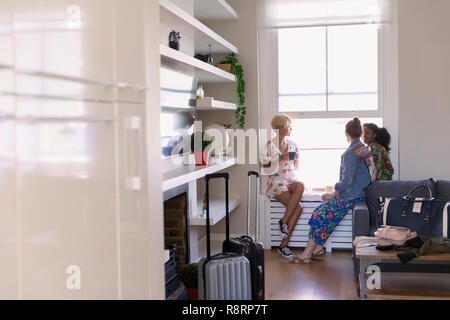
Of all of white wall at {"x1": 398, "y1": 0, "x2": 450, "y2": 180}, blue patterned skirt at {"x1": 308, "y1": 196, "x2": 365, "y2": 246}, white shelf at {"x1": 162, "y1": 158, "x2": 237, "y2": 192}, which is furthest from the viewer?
white wall at {"x1": 398, "y1": 0, "x2": 450, "y2": 180}

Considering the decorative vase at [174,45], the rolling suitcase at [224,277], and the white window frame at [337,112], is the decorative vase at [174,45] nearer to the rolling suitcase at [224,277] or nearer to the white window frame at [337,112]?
the rolling suitcase at [224,277]

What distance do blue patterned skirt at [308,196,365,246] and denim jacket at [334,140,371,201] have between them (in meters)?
0.11

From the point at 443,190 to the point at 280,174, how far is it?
5.27ft

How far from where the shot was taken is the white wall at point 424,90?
5.96 m

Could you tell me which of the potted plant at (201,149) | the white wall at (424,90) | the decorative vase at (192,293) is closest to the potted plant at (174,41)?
the potted plant at (201,149)

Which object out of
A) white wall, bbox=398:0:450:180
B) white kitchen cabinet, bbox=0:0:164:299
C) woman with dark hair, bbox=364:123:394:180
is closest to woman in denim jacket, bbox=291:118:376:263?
woman with dark hair, bbox=364:123:394:180

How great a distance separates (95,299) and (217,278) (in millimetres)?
1360

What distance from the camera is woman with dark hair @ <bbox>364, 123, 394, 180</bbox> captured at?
5.79 m

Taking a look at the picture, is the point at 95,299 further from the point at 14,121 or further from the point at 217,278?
the point at 217,278

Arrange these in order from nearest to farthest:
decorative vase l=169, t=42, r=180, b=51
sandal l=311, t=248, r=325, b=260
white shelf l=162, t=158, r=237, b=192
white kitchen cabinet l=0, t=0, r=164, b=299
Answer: white kitchen cabinet l=0, t=0, r=164, b=299, white shelf l=162, t=158, r=237, b=192, decorative vase l=169, t=42, r=180, b=51, sandal l=311, t=248, r=325, b=260

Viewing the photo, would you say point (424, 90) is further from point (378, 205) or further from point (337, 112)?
point (378, 205)

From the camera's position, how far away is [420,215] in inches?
184

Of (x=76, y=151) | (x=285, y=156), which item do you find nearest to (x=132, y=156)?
(x=76, y=151)

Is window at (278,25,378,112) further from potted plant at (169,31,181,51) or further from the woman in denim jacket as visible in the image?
potted plant at (169,31,181,51)
